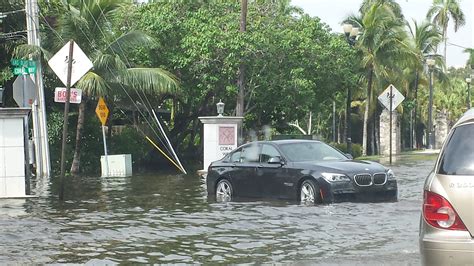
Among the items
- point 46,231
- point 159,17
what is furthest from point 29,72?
point 46,231

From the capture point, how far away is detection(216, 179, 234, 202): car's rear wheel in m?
15.5

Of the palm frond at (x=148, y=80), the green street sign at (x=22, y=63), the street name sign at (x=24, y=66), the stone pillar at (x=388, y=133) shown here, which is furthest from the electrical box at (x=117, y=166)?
the stone pillar at (x=388, y=133)

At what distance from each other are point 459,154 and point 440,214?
48 centimetres

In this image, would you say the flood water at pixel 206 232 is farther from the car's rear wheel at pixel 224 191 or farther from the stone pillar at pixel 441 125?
the stone pillar at pixel 441 125

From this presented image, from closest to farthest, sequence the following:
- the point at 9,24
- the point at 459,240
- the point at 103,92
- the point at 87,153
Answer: the point at 459,240, the point at 103,92, the point at 9,24, the point at 87,153

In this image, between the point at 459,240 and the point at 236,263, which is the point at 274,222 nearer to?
the point at 236,263

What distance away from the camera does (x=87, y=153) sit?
3425 cm

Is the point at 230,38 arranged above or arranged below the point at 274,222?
above

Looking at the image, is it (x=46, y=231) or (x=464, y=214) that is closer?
(x=464, y=214)

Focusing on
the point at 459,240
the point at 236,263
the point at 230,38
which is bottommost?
the point at 236,263

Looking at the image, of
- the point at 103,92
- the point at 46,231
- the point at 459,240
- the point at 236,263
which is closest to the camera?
the point at 459,240

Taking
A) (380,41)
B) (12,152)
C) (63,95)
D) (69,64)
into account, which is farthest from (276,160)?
(380,41)

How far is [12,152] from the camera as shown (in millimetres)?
15367

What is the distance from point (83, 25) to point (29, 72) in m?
4.46
